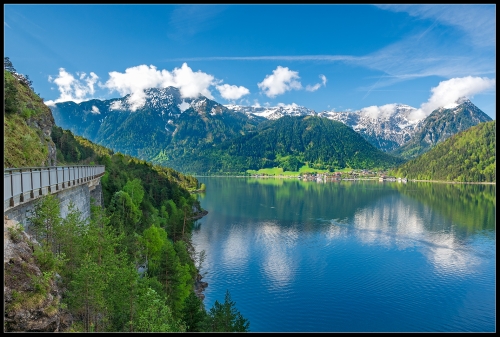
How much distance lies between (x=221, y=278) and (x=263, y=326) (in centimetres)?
1518

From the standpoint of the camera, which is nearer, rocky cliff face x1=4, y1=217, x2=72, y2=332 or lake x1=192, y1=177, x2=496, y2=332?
rocky cliff face x1=4, y1=217, x2=72, y2=332

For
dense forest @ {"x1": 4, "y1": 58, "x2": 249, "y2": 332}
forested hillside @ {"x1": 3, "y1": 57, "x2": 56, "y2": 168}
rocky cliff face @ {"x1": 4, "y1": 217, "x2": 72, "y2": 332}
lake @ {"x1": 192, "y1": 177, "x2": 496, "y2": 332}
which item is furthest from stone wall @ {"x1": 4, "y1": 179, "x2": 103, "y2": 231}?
lake @ {"x1": 192, "y1": 177, "x2": 496, "y2": 332}

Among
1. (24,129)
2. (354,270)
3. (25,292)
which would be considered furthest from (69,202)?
(354,270)

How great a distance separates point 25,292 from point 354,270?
176ft

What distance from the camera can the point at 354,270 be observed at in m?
56.9

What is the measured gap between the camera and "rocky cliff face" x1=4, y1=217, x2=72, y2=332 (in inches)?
410

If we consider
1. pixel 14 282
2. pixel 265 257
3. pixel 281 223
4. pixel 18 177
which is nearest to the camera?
pixel 14 282

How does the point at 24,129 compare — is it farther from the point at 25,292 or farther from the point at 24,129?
the point at 25,292

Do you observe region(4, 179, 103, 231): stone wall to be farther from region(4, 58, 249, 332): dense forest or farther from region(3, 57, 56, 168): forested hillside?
region(3, 57, 56, 168): forested hillside

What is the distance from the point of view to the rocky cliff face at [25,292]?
10.4 meters

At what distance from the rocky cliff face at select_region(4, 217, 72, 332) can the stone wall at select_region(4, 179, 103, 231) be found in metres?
1.73

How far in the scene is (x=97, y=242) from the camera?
21.3 metres

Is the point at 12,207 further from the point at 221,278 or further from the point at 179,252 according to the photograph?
the point at 221,278

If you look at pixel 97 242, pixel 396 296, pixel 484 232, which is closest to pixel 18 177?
pixel 97 242
